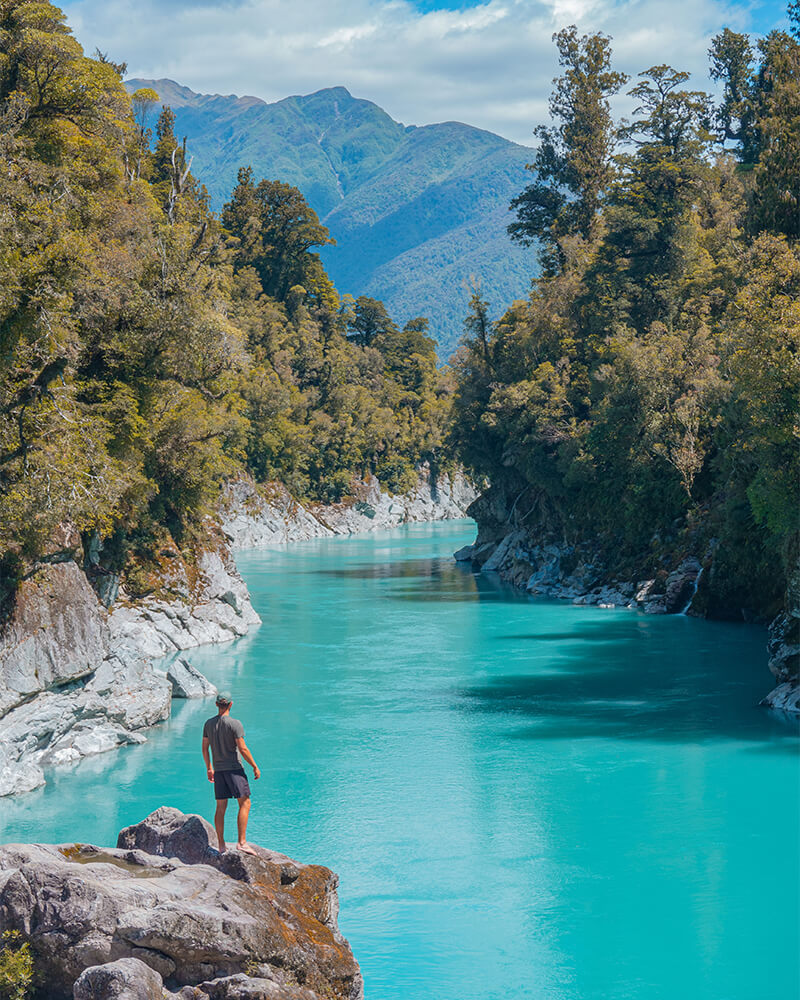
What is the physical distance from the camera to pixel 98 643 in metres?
25.9

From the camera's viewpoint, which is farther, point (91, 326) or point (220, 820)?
point (91, 326)

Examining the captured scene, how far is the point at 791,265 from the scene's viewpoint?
28.9 metres

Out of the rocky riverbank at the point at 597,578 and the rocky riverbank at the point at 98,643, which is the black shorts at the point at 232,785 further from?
the rocky riverbank at the point at 597,578

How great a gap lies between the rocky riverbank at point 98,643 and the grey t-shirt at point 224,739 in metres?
10.9

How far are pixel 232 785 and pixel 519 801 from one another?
10.0 metres

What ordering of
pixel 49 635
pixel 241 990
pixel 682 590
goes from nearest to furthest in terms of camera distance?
pixel 241 990 < pixel 49 635 < pixel 682 590

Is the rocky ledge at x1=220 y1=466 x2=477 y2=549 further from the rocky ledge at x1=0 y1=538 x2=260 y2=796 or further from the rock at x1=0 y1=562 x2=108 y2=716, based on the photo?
the rock at x1=0 y1=562 x2=108 y2=716

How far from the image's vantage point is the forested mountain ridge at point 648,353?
110 feet

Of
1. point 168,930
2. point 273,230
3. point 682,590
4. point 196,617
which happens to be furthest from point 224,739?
point 273,230

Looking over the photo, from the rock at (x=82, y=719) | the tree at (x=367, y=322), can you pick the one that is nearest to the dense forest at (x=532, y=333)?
the rock at (x=82, y=719)

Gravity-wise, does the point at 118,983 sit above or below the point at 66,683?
above

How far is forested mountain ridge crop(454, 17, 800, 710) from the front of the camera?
33.7m

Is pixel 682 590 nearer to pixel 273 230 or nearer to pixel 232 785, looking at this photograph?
pixel 232 785

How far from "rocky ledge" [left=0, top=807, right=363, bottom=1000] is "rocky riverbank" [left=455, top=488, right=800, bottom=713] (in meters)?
18.9
